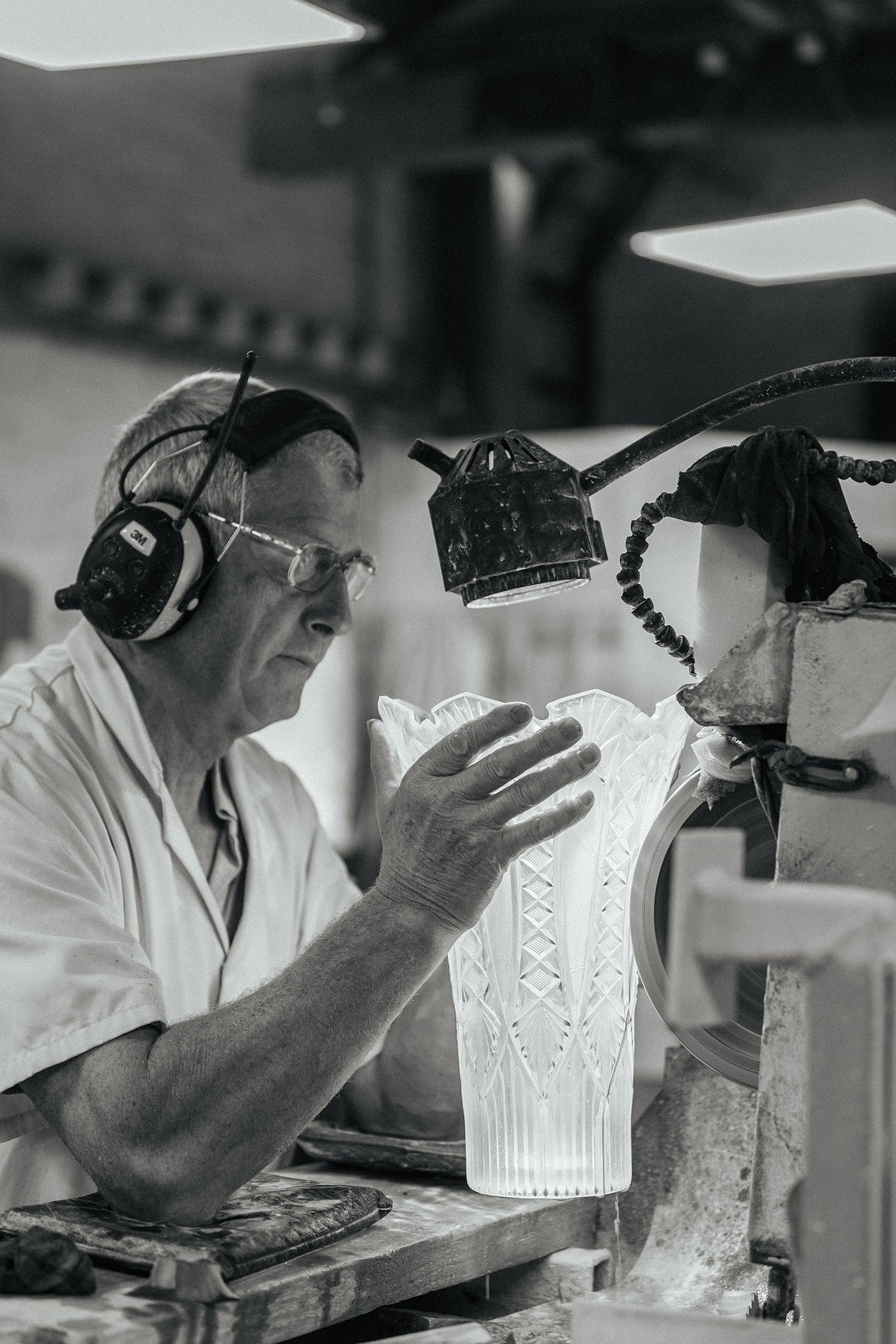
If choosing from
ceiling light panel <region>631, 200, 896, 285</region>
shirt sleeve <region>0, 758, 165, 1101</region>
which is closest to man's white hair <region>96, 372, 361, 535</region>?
shirt sleeve <region>0, 758, 165, 1101</region>

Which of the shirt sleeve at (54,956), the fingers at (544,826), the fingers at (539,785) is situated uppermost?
the fingers at (539,785)

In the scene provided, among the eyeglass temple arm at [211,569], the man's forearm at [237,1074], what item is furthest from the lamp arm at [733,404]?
the eyeglass temple arm at [211,569]

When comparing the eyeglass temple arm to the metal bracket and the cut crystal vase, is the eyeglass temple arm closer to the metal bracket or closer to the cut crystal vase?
the cut crystal vase

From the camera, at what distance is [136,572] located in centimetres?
183

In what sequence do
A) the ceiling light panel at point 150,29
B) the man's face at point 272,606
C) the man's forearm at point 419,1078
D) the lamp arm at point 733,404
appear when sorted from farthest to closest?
1. the ceiling light panel at point 150,29
2. the man's face at point 272,606
3. the man's forearm at point 419,1078
4. the lamp arm at point 733,404

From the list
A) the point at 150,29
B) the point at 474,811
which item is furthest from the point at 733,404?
the point at 150,29

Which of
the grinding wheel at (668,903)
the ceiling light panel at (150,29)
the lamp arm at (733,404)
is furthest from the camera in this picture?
the ceiling light panel at (150,29)

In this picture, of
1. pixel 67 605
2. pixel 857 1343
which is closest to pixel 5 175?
pixel 67 605

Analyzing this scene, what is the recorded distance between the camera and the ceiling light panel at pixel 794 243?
15.0 feet

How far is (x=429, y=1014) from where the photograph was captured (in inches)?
69.4

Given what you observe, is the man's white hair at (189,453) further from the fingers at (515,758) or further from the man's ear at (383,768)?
the fingers at (515,758)

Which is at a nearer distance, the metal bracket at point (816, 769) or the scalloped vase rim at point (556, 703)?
the metal bracket at point (816, 769)

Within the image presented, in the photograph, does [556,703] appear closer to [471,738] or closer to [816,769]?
[471,738]

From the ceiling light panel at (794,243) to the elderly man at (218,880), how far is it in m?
3.02
